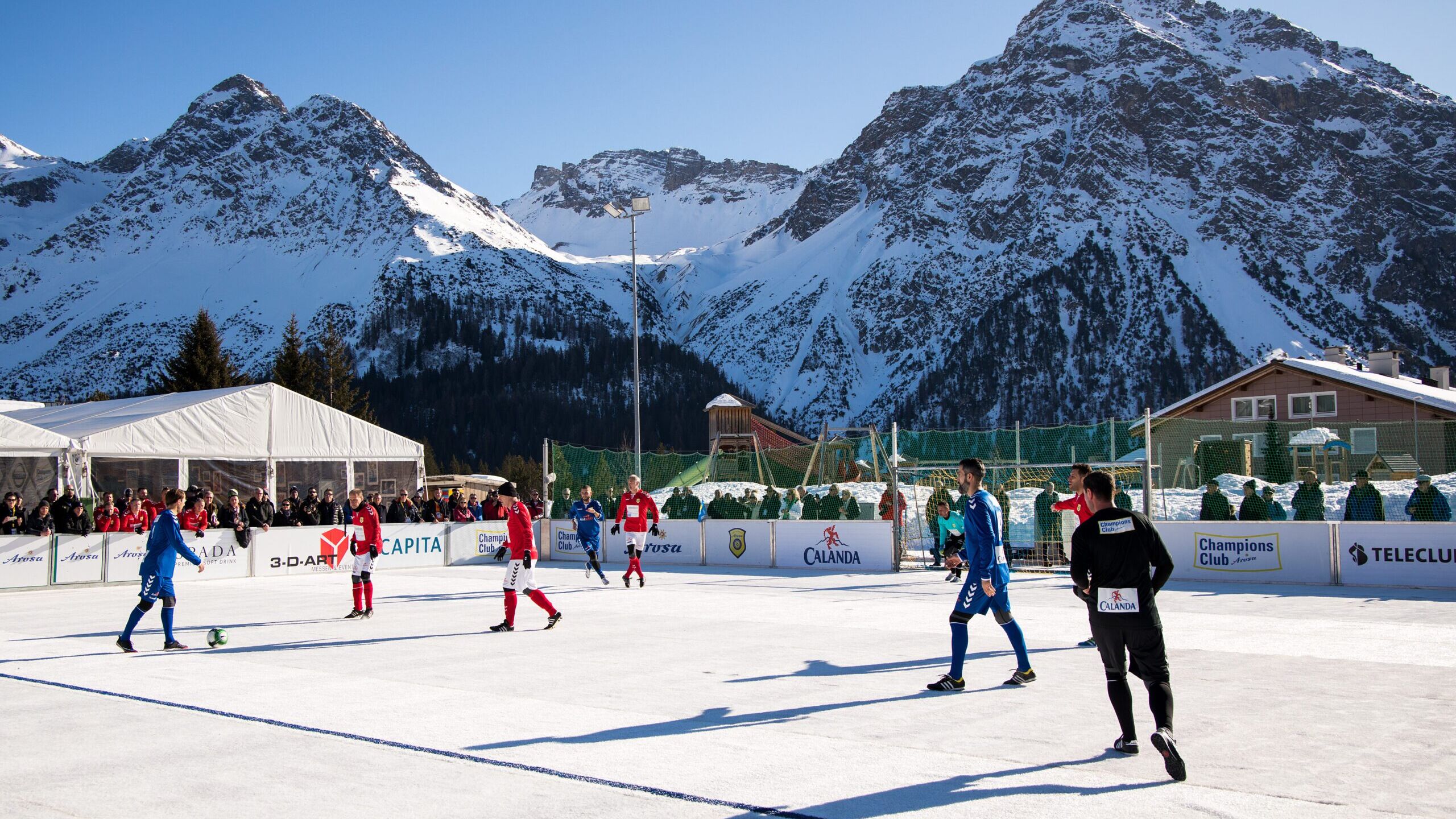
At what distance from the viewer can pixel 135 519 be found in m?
21.7

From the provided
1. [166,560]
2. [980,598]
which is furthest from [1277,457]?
[166,560]

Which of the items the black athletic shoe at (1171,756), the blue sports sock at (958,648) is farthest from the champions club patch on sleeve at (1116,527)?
the blue sports sock at (958,648)

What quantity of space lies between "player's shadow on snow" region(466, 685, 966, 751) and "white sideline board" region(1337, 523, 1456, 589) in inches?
499

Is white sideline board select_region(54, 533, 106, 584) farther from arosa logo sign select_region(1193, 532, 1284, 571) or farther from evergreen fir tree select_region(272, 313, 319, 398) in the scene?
evergreen fir tree select_region(272, 313, 319, 398)

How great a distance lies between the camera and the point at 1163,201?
482ft

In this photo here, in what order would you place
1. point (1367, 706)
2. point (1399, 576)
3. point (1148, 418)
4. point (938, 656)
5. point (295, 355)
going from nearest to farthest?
1. point (1367, 706)
2. point (938, 656)
3. point (1399, 576)
4. point (1148, 418)
5. point (295, 355)

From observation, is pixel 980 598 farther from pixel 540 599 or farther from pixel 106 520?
pixel 106 520

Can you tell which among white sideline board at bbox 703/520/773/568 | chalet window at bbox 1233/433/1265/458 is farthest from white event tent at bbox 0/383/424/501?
chalet window at bbox 1233/433/1265/458

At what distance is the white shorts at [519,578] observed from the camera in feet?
40.9

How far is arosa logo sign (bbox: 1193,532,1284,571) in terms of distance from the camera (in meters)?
18.0

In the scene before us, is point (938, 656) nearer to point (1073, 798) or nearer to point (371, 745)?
point (1073, 798)

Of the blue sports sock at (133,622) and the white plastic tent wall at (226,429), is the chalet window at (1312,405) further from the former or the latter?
the blue sports sock at (133,622)

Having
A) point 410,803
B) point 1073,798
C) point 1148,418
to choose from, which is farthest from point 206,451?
point 1073,798

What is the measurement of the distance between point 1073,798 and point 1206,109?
592ft
